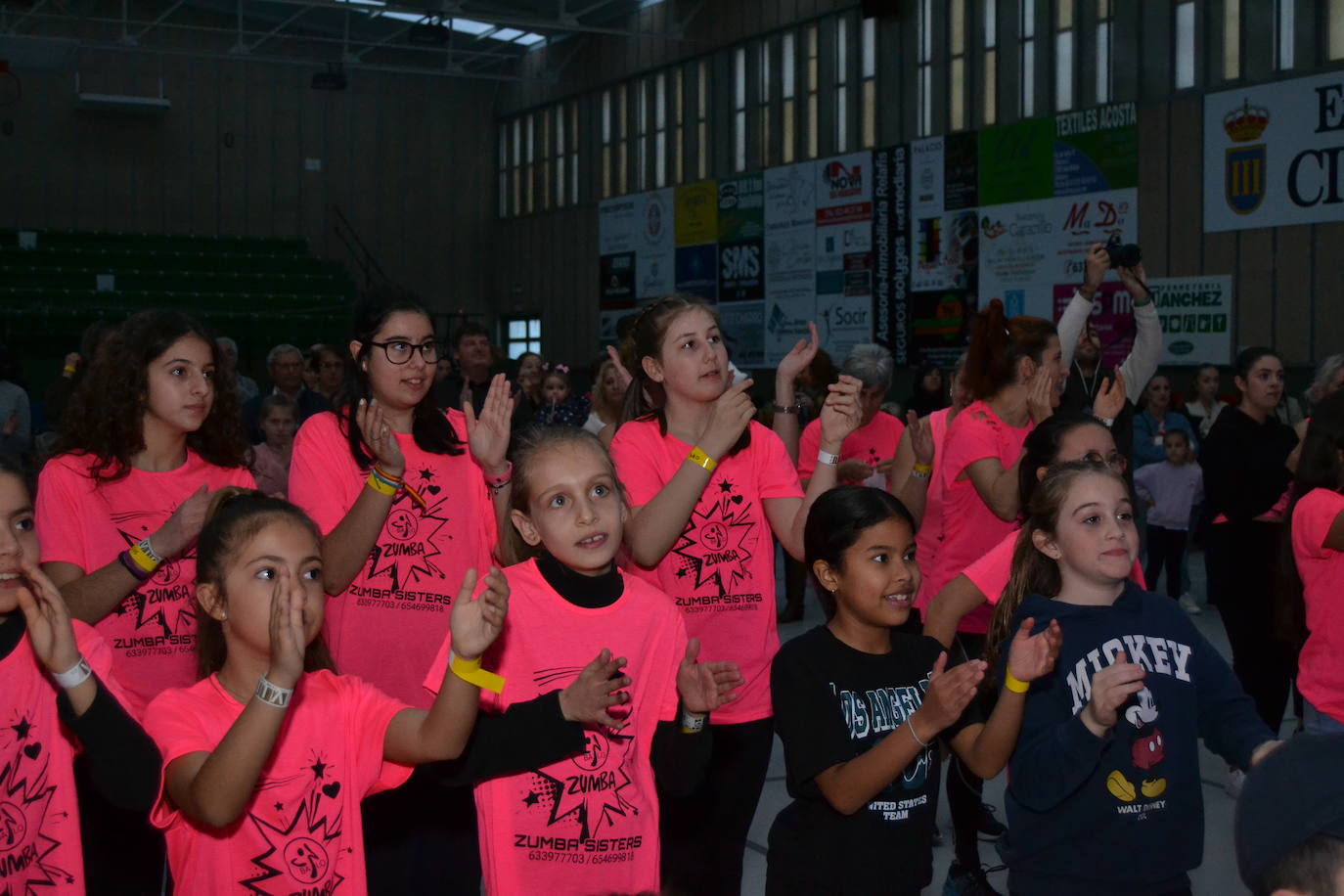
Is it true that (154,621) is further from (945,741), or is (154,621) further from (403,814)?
(945,741)

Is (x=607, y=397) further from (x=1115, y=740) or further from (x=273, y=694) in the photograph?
(x=273, y=694)

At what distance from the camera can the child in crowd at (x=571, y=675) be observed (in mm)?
2191

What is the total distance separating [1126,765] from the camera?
2268mm

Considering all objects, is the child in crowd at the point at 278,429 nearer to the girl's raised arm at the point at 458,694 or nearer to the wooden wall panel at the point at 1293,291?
the girl's raised arm at the point at 458,694

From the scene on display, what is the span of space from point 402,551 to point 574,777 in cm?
74

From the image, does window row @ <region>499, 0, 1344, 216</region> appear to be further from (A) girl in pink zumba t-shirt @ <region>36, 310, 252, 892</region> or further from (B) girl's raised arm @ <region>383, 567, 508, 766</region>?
(B) girl's raised arm @ <region>383, 567, 508, 766</region>

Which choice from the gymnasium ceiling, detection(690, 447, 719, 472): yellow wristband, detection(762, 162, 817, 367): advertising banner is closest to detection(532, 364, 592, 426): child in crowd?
detection(690, 447, 719, 472): yellow wristband

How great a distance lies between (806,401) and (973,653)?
4439 millimetres

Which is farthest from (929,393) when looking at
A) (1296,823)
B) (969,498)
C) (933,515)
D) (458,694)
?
(1296,823)

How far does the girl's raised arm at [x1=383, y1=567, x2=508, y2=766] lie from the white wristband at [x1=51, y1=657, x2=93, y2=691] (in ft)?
1.59

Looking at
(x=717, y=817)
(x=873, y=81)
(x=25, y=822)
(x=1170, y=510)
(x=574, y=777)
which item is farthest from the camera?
(x=873, y=81)

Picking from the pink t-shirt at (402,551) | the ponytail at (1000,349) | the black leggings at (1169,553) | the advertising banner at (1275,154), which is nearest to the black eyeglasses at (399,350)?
the pink t-shirt at (402,551)

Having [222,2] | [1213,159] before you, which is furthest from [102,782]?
[222,2]

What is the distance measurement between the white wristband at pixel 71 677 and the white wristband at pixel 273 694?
0.98ft
